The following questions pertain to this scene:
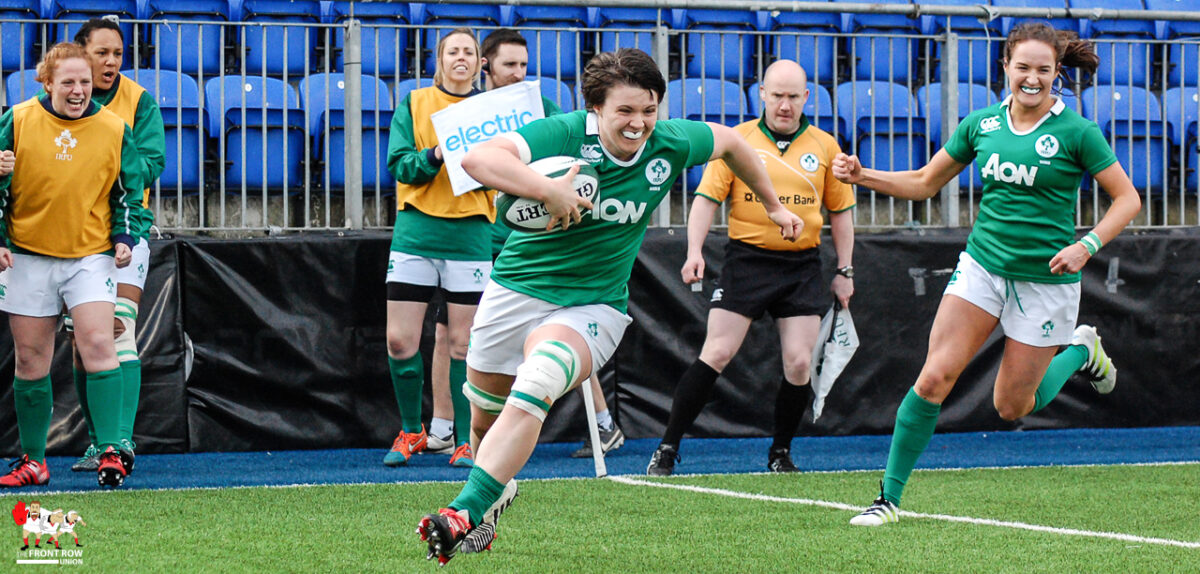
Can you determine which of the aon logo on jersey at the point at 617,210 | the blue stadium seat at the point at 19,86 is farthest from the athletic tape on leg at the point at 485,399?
the blue stadium seat at the point at 19,86

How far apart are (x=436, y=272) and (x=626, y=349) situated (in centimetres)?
168

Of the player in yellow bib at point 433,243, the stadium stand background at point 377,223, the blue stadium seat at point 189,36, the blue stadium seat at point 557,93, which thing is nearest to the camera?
the player in yellow bib at point 433,243

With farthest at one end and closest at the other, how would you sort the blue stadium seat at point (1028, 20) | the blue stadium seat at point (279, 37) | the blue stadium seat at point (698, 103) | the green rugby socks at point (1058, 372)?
1. the blue stadium seat at point (1028, 20)
2. the blue stadium seat at point (698, 103)
3. the blue stadium seat at point (279, 37)
4. the green rugby socks at point (1058, 372)

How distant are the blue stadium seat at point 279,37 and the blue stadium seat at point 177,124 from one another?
48cm

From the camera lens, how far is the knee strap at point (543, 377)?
419 cm

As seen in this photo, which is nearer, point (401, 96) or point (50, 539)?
point (50, 539)

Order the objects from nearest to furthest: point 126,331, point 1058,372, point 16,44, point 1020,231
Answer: point 1020,231
point 1058,372
point 126,331
point 16,44

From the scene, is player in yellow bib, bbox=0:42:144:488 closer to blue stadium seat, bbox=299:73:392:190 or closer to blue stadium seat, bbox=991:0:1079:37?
blue stadium seat, bbox=299:73:392:190

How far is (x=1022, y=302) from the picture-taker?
17.7 feet

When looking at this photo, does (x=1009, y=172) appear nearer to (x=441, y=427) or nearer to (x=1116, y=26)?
(x=441, y=427)

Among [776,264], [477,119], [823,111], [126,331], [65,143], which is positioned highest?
[823,111]

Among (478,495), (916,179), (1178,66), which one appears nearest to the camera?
(478,495)

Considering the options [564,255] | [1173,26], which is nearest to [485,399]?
[564,255]

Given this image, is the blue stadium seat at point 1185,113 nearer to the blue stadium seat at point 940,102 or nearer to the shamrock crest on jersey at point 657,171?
the blue stadium seat at point 940,102
